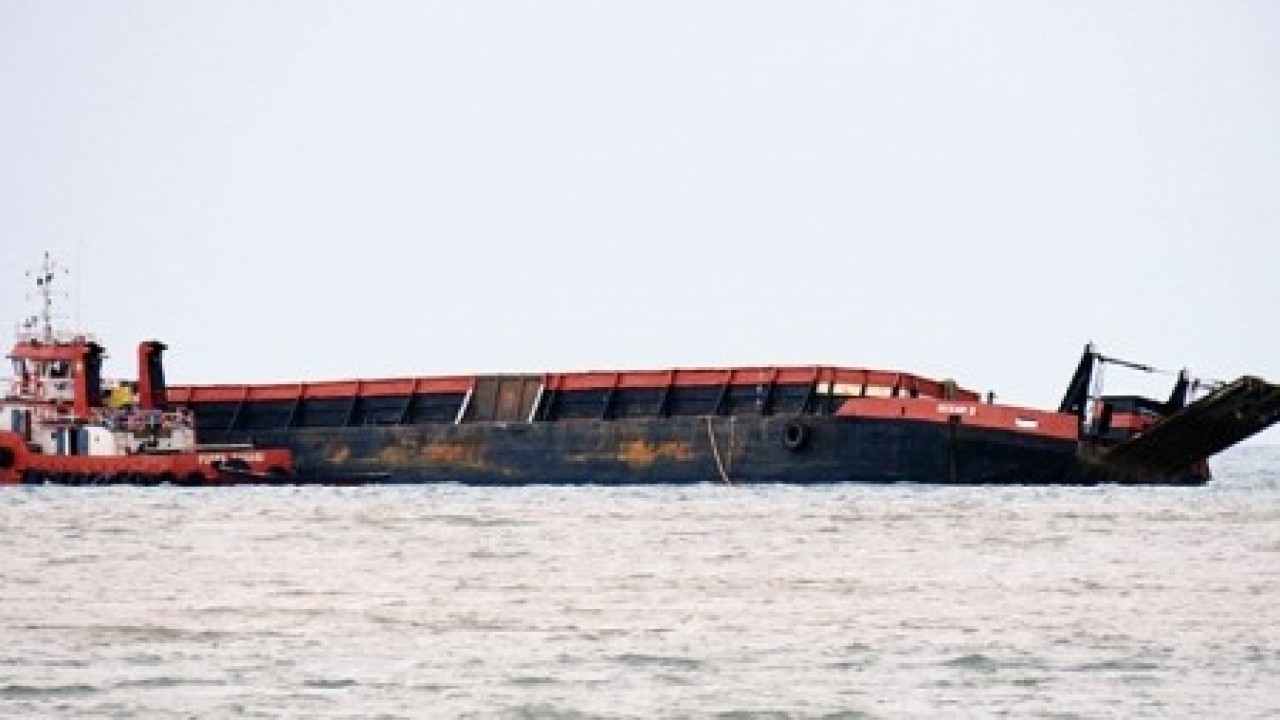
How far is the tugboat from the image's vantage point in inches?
2810

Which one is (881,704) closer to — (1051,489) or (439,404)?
(1051,489)

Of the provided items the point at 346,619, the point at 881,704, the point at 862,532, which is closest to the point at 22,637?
the point at 346,619

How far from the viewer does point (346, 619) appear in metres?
28.2

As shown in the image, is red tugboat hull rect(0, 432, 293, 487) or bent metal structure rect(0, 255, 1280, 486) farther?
red tugboat hull rect(0, 432, 293, 487)

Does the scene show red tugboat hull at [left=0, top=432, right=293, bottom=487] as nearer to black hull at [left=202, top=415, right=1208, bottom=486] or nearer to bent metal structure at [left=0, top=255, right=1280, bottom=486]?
bent metal structure at [left=0, top=255, right=1280, bottom=486]

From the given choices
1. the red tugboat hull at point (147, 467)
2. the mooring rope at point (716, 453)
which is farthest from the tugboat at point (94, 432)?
the mooring rope at point (716, 453)

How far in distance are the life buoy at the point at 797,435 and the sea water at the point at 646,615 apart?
14.4 meters

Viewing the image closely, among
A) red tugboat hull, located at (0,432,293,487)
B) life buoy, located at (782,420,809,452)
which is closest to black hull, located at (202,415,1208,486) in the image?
life buoy, located at (782,420,809,452)

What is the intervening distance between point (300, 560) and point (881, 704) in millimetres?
18187

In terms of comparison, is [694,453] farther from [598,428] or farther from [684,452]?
[598,428]

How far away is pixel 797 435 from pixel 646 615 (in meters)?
37.6

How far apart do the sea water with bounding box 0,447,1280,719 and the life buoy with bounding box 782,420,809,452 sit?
14.4 metres

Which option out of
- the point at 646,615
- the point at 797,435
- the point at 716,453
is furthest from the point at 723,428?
the point at 646,615

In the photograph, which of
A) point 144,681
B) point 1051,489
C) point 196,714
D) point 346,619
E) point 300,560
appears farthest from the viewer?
point 1051,489
